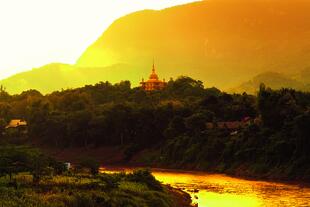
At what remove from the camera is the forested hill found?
6506 cm

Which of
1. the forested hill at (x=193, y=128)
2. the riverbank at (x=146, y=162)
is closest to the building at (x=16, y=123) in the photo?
the forested hill at (x=193, y=128)

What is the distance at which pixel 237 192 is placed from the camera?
49.2 m

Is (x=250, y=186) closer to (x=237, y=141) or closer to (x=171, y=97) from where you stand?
(x=237, y=141)

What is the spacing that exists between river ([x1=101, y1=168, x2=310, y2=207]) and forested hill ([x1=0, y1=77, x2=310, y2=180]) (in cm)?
571

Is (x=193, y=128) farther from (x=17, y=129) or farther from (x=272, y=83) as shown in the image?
(x=272, y=83)

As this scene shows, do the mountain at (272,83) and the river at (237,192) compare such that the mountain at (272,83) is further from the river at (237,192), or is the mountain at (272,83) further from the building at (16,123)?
the river at (237,192)

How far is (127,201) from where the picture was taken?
3272cm

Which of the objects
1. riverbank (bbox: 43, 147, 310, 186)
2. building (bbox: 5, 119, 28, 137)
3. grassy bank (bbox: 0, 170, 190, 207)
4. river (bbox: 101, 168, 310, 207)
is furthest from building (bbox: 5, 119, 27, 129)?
grassy bank (bbox: 0, 170, 190, 207)

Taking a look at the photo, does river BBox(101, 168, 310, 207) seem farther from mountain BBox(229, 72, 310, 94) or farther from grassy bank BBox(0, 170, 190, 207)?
mountain BBox(229, 72, 310, 94)

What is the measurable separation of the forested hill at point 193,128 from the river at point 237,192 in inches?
225

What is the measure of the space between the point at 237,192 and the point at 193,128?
1330 inches

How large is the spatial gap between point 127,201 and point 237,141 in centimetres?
4206

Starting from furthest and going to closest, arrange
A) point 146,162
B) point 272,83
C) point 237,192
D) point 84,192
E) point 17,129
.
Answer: point 272,83 → point 17,129 → point 146,162 → point 237,192 → point 84,192

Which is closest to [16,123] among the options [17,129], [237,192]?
[17,129]
